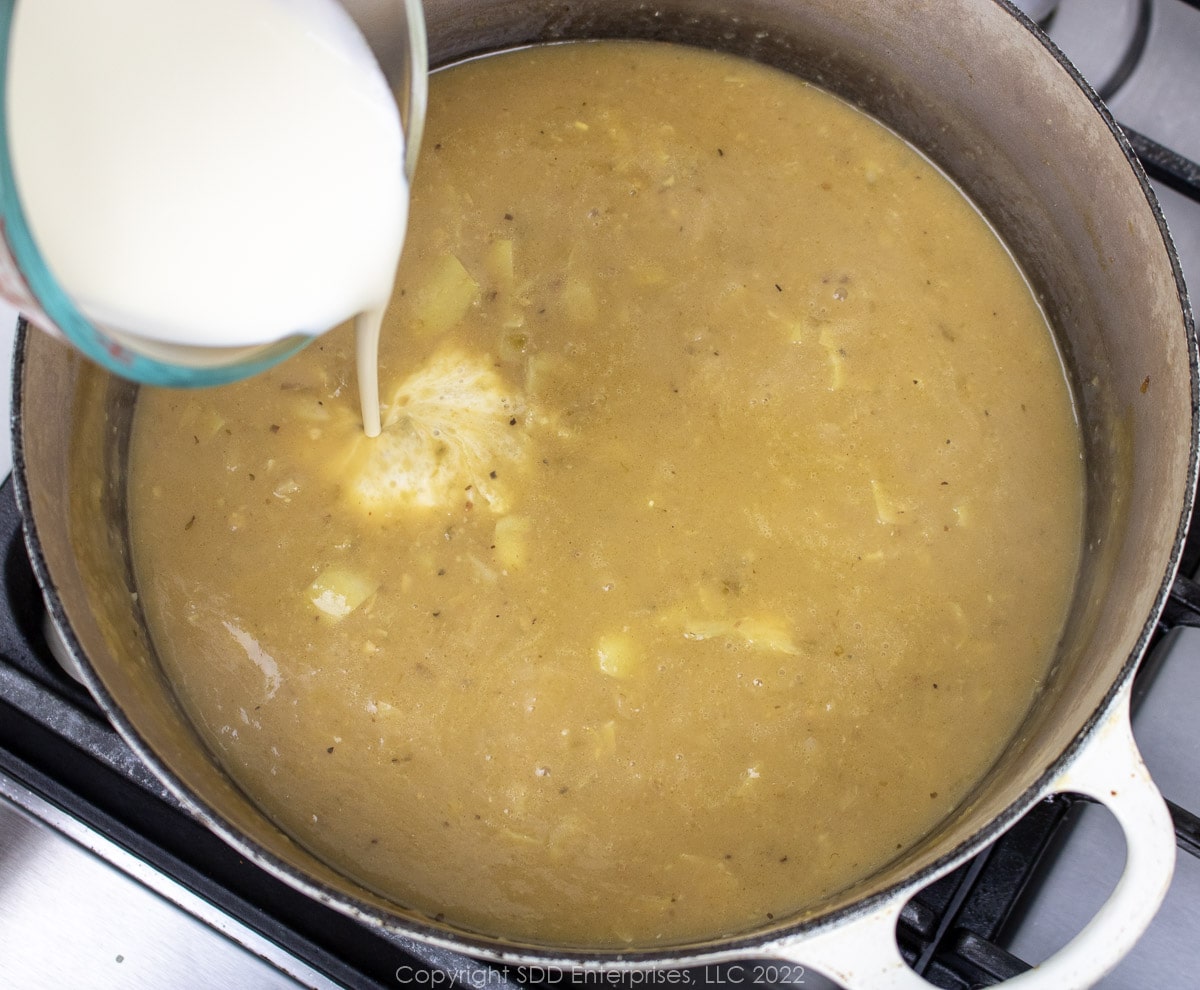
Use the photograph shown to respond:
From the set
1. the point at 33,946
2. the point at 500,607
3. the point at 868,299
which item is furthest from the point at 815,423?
the point at 33,946

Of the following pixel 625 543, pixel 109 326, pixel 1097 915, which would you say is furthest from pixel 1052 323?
pixel 109 326

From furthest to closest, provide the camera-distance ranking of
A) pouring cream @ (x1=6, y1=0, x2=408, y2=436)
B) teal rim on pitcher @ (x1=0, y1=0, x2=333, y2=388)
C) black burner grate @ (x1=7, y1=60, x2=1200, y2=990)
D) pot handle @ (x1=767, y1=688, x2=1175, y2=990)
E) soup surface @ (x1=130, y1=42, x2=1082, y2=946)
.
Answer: soup surface @ (x1=130, y1=42, x2=1082, y2=946) → black burner grate @ (x1=7, y1=60, x2=1200, y2=990) → pot handle @ (x1=767, y1=688, x2=1175, y2=990) → pouring cream @ (x1=6, y1=0, x2=408, y2=436) → teal rim on pitcher @ (x1=0, y1=0, x2=333, y2=388)

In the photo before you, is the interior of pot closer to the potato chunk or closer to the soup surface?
the soup surface

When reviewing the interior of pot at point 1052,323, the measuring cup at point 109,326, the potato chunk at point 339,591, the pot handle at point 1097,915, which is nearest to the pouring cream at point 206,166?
the measuring cup at point 109,326

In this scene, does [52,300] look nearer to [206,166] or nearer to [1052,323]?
[206,166]

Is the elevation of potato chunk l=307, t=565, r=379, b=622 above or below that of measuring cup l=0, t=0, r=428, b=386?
below

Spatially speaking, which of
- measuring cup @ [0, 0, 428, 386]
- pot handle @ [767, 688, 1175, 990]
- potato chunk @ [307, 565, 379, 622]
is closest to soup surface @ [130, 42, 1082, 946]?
potato chunk @ [307, 565, 379, 622]

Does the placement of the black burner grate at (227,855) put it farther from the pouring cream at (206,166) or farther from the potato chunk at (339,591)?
the pouring cream at (206,166)
